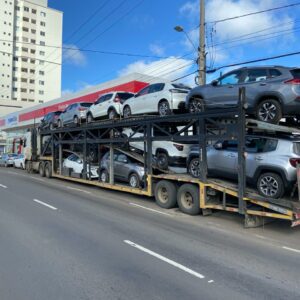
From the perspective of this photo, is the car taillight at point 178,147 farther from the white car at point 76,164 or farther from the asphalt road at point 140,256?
the white car at point 76,164

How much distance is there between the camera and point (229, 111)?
9453 mm

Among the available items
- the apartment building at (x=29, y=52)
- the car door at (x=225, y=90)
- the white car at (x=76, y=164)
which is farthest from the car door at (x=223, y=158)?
the apartment building at (x=29, y=52)

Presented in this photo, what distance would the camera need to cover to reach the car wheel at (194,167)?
36.6ft

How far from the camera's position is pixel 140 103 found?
14.3 m

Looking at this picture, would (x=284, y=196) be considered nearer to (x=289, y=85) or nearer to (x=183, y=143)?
(x=289, y=85)

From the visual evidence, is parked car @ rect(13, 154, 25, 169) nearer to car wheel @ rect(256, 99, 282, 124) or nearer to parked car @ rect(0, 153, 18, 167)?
parked car @ rect(0, 153, 18, 167)

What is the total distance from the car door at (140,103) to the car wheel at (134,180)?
8.23 feet

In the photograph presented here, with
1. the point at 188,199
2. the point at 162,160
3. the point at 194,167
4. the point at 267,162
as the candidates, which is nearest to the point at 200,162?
the point at 194,167

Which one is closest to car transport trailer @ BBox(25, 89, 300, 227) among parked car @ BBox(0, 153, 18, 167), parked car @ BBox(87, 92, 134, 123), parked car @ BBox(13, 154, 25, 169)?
parked car @ BBox(87, 92, 134, 123)

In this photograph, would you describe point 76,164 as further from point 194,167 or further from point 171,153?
point 194,167

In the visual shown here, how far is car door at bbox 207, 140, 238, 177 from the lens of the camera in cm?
977

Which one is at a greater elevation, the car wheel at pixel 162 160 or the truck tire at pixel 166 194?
the car wheel at pixel 162 160

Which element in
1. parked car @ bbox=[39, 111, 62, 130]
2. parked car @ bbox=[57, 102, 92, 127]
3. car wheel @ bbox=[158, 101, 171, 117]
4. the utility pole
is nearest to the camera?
car wheel @ bbox=[158, 101, 171, 117]

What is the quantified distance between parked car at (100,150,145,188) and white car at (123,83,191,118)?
192 cm
